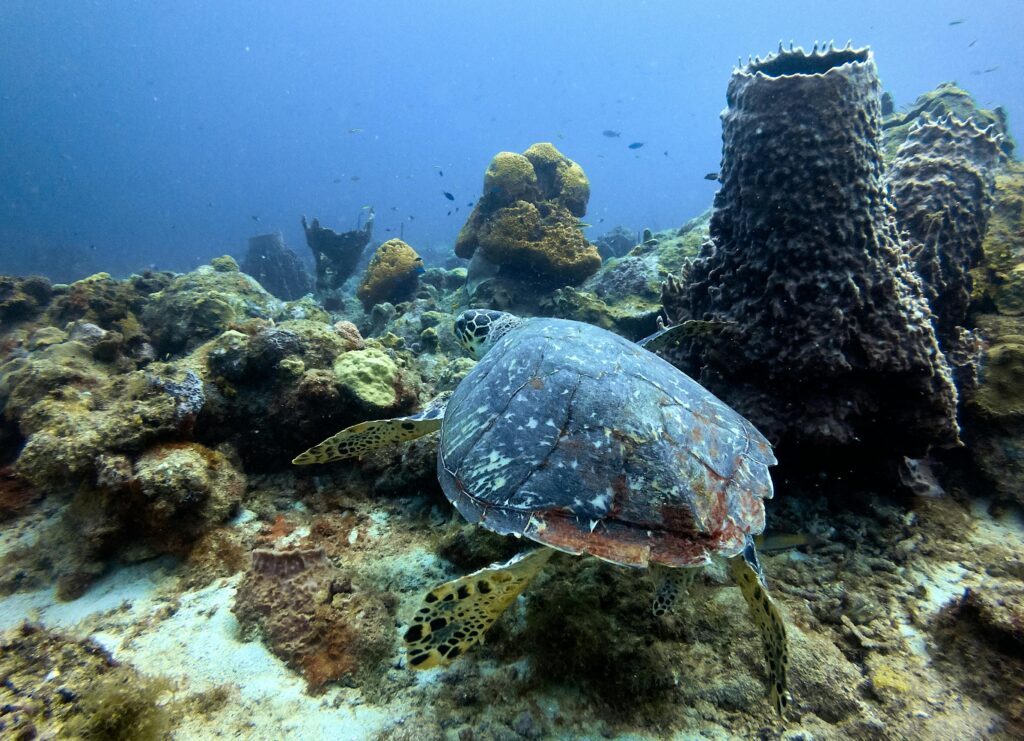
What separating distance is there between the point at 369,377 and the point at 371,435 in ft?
2.58

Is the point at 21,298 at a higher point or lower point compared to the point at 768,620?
higher

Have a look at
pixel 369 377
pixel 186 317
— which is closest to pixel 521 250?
pixel 369 377

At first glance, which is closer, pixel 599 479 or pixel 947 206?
pixel 599 479

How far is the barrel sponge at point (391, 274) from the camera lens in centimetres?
967

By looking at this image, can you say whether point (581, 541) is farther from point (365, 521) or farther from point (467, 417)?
point (365, 521)

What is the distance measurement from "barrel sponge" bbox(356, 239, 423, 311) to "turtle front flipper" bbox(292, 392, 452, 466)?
23.0ft

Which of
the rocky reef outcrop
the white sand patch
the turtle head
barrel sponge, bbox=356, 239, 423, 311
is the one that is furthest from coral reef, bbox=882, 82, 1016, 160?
the white sand patch

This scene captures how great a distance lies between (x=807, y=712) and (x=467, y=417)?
2.39m

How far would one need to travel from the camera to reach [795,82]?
3.12 meters

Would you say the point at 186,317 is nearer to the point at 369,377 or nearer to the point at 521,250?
the point at 369,377

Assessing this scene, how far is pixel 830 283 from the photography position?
3.08 metres

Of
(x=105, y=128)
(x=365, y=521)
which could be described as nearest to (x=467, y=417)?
(x=365, y=521)

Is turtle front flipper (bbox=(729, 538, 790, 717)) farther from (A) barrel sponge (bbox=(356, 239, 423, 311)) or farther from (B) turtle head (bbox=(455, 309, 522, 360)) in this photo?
(A) barrel sponge (bbox=(356, 239, 423, 311))

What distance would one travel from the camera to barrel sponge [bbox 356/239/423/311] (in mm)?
9672
